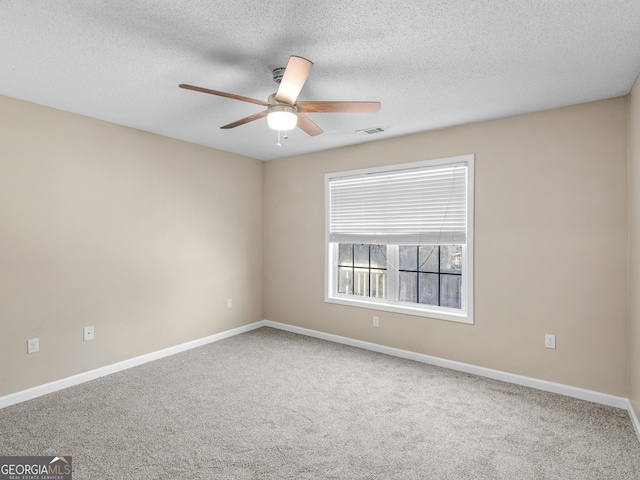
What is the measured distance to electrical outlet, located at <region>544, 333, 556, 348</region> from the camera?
10.2ft

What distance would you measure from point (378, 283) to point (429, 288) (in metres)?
0.66

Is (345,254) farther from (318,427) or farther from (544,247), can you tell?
(318,427)

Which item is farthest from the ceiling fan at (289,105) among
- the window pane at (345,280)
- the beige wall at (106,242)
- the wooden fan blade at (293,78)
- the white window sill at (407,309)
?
the window pane at (345,280)

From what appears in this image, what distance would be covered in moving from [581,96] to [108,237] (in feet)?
14.4

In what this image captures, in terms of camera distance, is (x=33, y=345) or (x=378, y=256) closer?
(x=33, y=345)

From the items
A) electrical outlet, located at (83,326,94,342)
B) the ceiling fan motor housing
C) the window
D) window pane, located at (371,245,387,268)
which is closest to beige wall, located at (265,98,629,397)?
the window

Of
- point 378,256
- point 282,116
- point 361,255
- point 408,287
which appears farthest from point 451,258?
point 282,116

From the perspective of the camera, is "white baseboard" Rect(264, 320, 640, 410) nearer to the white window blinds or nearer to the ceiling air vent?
the white window blinds

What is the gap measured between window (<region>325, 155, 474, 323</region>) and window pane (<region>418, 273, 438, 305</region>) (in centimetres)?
1

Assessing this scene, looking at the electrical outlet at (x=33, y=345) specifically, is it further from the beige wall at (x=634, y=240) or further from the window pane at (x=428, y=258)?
the beige wall at (x=634, y=240)

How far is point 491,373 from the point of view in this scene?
11.2 ft

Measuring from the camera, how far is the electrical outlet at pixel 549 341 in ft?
10.2

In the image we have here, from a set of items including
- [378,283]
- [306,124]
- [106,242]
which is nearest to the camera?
[306,124]

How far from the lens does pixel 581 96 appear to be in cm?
282
